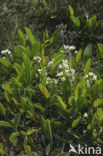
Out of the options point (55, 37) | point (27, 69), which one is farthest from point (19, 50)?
point (55, 37)

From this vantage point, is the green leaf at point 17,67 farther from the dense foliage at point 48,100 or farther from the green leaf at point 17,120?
the green leaf at point 17,120

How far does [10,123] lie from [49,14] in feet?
4.82

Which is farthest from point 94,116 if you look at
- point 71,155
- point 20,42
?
point 20,42

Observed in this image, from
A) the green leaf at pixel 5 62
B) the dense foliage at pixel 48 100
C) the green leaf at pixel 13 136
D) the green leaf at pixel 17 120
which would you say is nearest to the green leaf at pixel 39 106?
the dense foliage at pixel 48 100

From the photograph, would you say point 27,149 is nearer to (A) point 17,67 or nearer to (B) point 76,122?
(B) point 76,122

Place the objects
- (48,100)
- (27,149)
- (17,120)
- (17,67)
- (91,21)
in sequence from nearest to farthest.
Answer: (27,149) < (17,120) < (48,100) < (17,67) < (91,21)

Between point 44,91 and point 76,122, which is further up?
point 44,91

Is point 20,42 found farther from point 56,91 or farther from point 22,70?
point 56,91

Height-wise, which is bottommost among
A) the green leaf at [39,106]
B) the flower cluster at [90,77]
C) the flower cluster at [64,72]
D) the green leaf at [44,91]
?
the green leaf at [39,106]

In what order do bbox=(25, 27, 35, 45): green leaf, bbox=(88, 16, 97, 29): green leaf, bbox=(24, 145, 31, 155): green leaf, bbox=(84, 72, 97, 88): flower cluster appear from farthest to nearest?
bbox=(88, 16, 97, 29): green leaf, bbox=(25, 27, 35, 45): green leaf, bbox=(84, 72, 97, 88): flower cluster, bbox=(24, 145, 31, 155): green leaf

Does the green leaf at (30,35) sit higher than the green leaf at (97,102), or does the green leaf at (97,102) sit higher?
the green leaf at (30,35)

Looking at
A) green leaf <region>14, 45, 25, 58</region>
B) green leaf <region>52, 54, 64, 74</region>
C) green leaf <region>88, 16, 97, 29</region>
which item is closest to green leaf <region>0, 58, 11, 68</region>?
green leaf <region>14, 45, 25, 58</region>

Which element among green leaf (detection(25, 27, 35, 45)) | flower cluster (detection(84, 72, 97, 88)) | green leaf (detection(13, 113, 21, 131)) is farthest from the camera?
green leaf (detection(25, 27, 35, 45))

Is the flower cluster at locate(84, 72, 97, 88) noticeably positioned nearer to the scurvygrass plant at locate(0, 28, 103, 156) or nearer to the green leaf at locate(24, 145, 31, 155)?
the scurvygrass plant at locate(0, 28, 103, 156)
